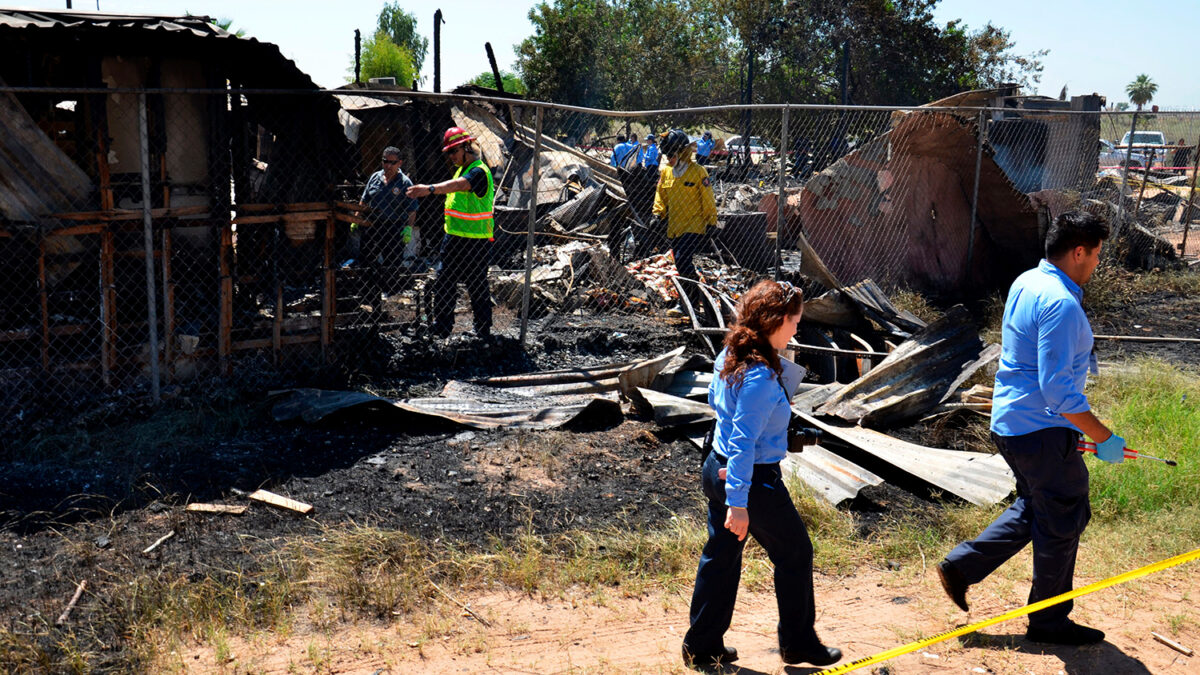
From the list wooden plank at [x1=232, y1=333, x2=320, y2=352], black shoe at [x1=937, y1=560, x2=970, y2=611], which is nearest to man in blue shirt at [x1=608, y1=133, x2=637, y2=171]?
wooden plank at [x1=232, y1=333, x2=320, y2=352]

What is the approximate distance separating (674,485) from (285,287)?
3502mm

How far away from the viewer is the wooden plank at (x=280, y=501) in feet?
16.3

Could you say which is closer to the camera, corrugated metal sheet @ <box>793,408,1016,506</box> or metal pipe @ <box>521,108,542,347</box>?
corrugated metal sheet @ <box>793,408,1016,506</box>

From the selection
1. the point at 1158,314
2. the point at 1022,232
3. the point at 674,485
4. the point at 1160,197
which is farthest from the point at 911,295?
the point at 1160,197

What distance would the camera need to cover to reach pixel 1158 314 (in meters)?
11.0

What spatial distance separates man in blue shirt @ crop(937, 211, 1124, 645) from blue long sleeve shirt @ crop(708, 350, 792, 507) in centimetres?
100

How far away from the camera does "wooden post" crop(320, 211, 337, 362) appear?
6918mm

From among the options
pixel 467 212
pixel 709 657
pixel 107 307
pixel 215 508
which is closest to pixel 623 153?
pixel 467 212

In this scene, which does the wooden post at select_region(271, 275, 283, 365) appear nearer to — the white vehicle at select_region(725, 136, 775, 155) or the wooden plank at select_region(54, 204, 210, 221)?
the wooden plank at select_region(54, 204, 210, 221)

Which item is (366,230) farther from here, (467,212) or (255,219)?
(255,219)

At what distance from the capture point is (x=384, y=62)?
35.2 m

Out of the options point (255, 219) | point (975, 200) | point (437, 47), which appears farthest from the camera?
point (437, 47)

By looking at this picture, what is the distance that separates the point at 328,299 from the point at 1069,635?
17.6 feet

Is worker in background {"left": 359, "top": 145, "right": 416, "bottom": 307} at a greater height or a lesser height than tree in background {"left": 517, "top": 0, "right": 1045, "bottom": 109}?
lesser
